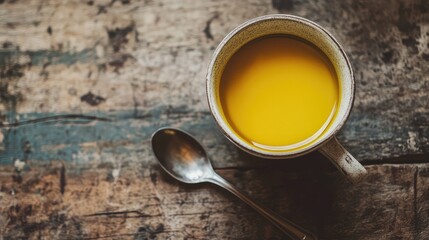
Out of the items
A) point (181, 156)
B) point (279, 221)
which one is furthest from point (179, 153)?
point (279, 221)

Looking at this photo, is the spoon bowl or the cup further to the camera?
the spoon bowl

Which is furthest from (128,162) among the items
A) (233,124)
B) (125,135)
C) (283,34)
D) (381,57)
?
(381,57)

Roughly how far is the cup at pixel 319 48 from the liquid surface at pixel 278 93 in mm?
19

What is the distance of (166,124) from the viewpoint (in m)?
1.03

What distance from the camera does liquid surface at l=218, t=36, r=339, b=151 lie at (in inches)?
35.3

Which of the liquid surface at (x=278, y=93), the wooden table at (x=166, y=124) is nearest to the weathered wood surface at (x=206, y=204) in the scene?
the wooden table at (x=166, y=124)

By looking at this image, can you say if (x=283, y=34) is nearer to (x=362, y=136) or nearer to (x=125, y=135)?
(x=362, y=136)

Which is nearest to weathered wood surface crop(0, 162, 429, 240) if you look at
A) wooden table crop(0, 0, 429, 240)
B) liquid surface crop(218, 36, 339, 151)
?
wooden table crop(0, 0, 429, 240)

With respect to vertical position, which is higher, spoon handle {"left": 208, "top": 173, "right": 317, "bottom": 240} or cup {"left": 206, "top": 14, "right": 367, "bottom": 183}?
cup {"left": 206, "top": 14, "right": 367, "bottom": 183}

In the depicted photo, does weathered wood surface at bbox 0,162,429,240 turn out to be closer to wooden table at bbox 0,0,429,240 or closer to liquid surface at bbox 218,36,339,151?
wooden table at bbox 0,0,429,240

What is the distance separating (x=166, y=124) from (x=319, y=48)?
0.32 m

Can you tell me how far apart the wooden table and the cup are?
0.45ft

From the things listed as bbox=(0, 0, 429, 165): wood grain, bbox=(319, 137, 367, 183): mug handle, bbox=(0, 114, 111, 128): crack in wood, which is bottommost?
bbox=(319, 137, 367, 183): mug handle

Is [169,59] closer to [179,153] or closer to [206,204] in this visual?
[179,153]
